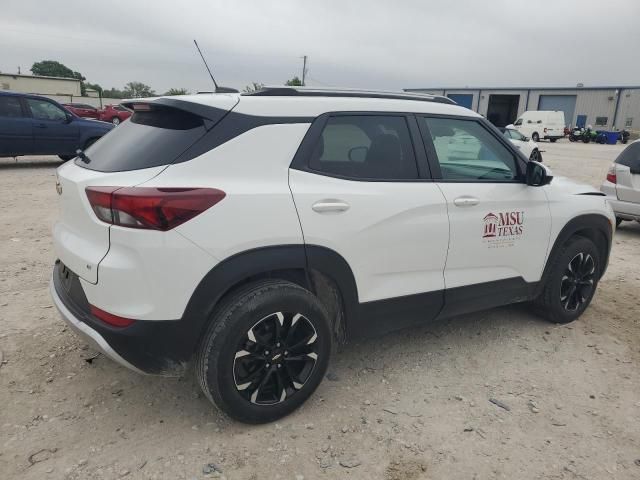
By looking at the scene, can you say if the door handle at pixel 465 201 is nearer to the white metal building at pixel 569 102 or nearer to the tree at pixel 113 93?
the white metal building at pixel 569 102

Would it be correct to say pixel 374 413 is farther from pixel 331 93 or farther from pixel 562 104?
pixel 562 104

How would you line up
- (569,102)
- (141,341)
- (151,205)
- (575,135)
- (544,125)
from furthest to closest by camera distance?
(569,102)
(575,135)
(544,125)
(141,341)
(151,205)

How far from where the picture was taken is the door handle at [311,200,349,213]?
2.57m

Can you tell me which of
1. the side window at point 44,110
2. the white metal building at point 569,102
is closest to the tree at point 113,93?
the white metal building at point 569,102

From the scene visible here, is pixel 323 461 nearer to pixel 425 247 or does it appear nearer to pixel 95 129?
pixel 425 247

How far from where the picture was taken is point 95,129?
12.6 metres

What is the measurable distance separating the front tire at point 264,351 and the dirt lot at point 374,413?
0.17 meters

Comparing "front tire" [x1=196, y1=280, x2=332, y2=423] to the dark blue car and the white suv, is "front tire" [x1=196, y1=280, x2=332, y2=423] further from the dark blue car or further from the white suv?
the dark blue car

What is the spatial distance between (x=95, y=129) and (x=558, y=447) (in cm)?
1292

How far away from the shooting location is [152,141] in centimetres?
246

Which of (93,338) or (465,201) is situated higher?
(465,201)

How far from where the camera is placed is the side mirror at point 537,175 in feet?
11.3

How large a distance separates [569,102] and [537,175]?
53.4m

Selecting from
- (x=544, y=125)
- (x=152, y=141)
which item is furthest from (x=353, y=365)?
(x=544, y=125)
